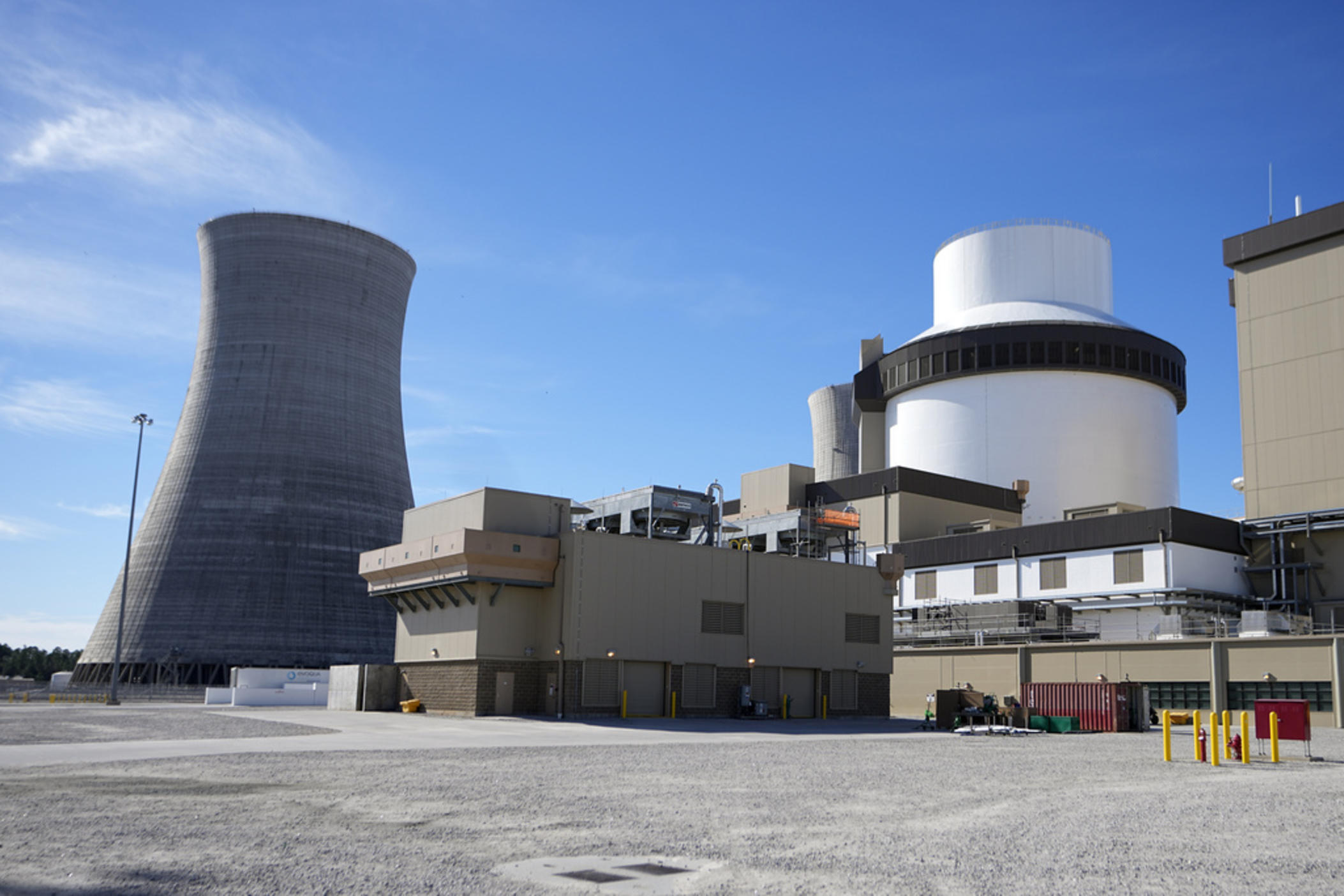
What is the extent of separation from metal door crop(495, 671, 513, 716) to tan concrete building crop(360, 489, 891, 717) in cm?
4

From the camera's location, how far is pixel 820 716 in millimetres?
41781

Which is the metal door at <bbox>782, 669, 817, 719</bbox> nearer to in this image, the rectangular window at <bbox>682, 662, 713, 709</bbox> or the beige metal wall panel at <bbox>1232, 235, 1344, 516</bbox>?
the rectangular window at <bbox>682, 662, 713, 709</bbox>

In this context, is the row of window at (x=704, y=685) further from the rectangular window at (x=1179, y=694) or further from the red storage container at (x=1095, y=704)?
the rectangular window at (x=1179, y=694)

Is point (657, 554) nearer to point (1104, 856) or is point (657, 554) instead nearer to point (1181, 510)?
point (1181, 510)

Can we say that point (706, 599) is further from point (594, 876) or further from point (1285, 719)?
point (594, 876)

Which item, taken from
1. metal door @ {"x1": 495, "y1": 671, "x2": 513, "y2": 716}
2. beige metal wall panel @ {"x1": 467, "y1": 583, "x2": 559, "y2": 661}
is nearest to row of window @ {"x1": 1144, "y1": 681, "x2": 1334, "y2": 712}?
beige metal wall panel @ {"x1": 467, "y1": 583, "x2": 559, "y2": 661}

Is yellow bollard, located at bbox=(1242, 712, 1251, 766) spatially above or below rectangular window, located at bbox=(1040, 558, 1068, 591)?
below

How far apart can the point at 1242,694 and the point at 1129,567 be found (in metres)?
8.72

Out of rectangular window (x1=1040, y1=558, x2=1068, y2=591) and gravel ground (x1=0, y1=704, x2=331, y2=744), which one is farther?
rectangular window (x1=1040, y1=558, x2=1068, y2=591)

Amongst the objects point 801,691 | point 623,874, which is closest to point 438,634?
point 801,691

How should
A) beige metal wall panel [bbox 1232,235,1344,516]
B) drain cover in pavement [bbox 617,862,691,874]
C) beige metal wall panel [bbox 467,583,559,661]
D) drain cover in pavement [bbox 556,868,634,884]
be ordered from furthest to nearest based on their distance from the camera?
1. beige metal wall panel [bbox 1232,235,1344,516]
2. beige metal wall panel [bbox 467,583,559,661]
3. drain cover in pavement [bbox 617,862,691,874]
4. drain cover in pavement [bbox 556,868,634,884]

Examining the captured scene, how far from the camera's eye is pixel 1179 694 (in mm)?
44031

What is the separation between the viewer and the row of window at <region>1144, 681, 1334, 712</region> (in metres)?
39.9

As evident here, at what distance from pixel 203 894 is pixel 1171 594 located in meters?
48.0
